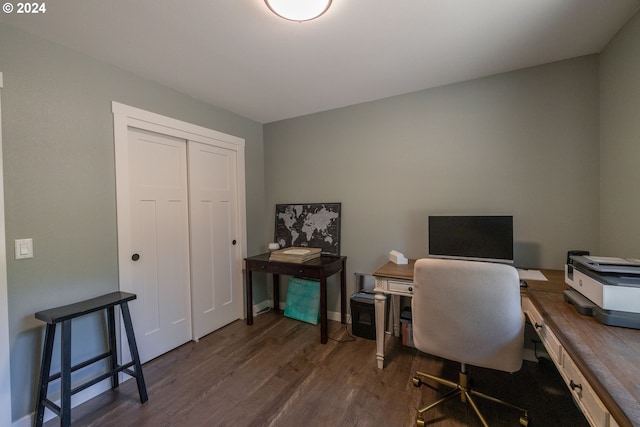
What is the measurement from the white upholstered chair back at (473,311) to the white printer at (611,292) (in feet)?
0.88

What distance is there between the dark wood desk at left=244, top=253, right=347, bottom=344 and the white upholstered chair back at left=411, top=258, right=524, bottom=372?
1.15m

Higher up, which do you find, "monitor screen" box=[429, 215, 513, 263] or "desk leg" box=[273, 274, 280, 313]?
"monitor screen" box=[429, 215, 513, 263]

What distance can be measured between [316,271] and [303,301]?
0.72 m

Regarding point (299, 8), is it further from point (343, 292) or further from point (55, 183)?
point (343, 292)

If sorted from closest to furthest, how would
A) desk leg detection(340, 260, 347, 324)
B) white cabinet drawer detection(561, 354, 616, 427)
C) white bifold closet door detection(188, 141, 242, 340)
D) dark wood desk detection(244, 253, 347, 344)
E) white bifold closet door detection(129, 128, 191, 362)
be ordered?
white cabinet drawer detection(561, 354, 616, 427)
white bifold closet door detection(129, 128, 191, 362)
dark wood desk detection(244, 253, 347, 344)
white bifold closet door detection(188, 141, 242, 340)
desk leg detection(340, 260, 347, 324)

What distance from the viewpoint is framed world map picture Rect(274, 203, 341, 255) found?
3.03 m

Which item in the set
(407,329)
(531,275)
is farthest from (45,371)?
(531,275)

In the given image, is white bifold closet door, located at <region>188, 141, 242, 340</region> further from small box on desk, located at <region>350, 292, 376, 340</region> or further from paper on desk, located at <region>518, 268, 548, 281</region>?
paper on desk, located at <region>518, 268, 548, 281</region>

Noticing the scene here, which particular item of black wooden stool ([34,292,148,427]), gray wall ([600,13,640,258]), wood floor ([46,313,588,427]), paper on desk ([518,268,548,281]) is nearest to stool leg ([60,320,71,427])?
black wooden stool ([34,292,148,427])

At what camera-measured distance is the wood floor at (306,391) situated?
1643 millimetres

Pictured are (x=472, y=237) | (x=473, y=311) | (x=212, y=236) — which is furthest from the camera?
(x=212, y=236)

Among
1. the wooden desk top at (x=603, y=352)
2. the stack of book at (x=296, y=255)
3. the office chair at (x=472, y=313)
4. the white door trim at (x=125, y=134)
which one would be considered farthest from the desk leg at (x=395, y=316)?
the white door trim at (x=125, y=134)

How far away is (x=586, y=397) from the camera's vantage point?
925mm

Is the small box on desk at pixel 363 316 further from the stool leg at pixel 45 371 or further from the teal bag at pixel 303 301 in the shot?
the stool leg at pixel 45 371
